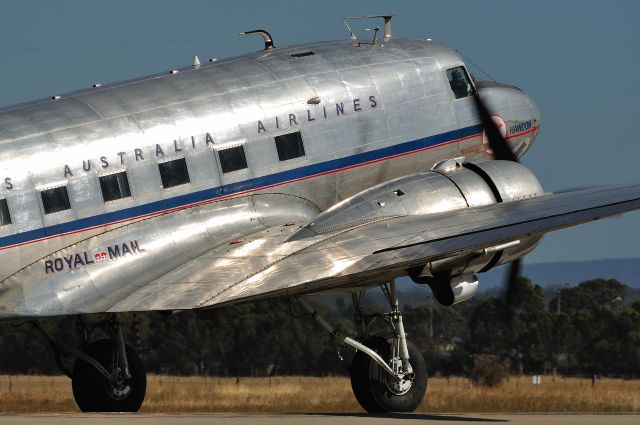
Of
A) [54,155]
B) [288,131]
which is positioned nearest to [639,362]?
[288,131]

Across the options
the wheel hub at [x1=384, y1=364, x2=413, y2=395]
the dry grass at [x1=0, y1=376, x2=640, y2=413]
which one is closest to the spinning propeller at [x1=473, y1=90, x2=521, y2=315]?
the wheel hub at [x1=384, y1=364, x2=413, y2=395]

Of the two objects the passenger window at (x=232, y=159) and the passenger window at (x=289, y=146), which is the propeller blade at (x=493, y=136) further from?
the passenger window at (x=232, y=159)

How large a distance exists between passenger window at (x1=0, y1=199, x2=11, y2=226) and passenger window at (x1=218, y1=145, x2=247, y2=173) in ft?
12.5

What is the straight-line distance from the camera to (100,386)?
909 inches

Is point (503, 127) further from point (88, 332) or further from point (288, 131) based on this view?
point (88, 332)

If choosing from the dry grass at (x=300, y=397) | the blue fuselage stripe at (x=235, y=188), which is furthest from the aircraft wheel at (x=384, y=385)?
the dry grass at (x=300, y=397)

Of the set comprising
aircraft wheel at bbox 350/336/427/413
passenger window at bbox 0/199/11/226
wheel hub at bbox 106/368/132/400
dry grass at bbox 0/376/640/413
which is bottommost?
dry grass at bbox 0/376/640/413

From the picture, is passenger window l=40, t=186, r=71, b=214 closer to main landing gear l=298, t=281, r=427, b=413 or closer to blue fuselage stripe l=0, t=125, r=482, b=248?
blue fuselage stripe l=0, t=125, r=482, b=248

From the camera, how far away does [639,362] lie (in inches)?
2146

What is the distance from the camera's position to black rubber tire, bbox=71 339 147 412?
23062 mm

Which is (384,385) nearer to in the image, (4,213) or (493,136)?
(493,136)

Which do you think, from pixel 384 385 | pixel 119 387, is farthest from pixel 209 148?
pixel 384 385

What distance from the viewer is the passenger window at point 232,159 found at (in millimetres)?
23266

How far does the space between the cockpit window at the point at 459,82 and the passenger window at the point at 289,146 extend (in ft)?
11.9
